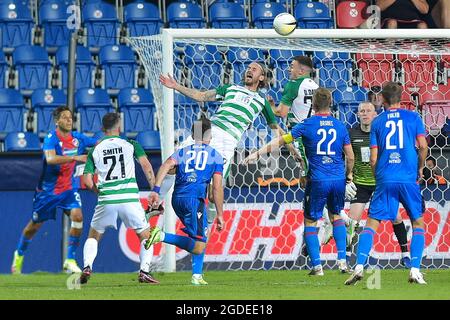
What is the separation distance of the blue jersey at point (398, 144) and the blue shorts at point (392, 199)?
0.06 meters

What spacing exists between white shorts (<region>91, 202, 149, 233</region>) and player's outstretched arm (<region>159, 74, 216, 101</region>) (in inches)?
65.1

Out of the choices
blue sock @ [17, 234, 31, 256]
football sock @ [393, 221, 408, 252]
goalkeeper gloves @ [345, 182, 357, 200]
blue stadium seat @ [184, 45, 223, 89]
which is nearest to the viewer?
football sock @ [393, 221, 408, 252]

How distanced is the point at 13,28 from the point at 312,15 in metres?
4.79

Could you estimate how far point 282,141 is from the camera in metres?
Result: 11.9

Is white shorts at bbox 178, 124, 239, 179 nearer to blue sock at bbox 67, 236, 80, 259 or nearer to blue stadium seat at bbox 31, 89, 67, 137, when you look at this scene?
blue sock at bbox 67, 236, 80, 259

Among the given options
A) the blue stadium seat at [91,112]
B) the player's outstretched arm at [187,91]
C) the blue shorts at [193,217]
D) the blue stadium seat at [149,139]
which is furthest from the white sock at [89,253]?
the blue stadium seat at [91,112]

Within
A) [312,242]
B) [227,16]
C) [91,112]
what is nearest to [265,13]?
[227,16]

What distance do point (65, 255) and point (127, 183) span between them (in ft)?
11.1

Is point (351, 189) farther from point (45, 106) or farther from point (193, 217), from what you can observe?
point (45, 106)

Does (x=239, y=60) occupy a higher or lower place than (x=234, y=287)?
higher

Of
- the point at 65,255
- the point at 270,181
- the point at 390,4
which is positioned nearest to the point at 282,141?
the point at 270,181

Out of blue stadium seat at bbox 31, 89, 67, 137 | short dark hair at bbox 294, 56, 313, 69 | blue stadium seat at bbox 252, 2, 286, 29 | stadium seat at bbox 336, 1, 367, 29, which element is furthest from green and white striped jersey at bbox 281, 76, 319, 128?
stadium seat at bbox 336, 1, 367, 29

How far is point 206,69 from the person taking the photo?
16828 millimetres

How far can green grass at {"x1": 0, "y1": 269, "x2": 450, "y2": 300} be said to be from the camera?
987 cm
